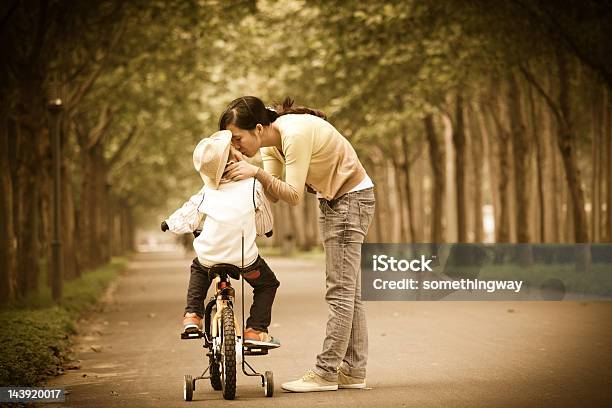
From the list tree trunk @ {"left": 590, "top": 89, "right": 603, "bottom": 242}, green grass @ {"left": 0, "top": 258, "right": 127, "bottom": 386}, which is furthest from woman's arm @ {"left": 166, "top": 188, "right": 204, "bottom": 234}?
tree trunk @ {"left": 590, "top": 89, "right": 603, "bottom": 242}

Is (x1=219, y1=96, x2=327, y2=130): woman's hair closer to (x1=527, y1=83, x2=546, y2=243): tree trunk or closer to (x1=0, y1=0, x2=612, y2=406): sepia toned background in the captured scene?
(x1=0, y1=0, x2=612, y2=406): sepia toned background

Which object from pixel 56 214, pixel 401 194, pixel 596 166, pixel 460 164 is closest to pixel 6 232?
pixel 56 214

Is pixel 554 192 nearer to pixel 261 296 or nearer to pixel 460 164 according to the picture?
pixel 460 164

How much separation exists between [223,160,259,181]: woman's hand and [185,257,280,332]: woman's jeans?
59 cm

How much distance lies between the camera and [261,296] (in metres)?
7.66

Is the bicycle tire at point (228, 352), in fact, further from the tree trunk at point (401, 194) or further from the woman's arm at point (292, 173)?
the tree trunk at point (401, 194)

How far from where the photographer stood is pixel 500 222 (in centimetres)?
2733

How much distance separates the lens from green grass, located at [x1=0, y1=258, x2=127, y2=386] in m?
9.02

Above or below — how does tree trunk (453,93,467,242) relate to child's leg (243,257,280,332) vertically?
above

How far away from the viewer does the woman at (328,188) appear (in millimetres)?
7453

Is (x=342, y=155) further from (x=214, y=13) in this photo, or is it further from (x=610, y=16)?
(x=214, y=13)

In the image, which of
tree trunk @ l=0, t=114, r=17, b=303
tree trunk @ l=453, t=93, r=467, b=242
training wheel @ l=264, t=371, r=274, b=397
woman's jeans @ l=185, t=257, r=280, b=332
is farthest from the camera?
tree trunk @ l=453, t=93, r=467, b=242

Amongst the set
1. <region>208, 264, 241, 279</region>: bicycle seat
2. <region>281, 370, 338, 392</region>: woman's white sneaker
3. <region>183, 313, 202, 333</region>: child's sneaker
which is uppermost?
<region>208, 264, 241, 279</region>: bicycle seat

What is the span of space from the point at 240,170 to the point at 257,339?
3.65ft
